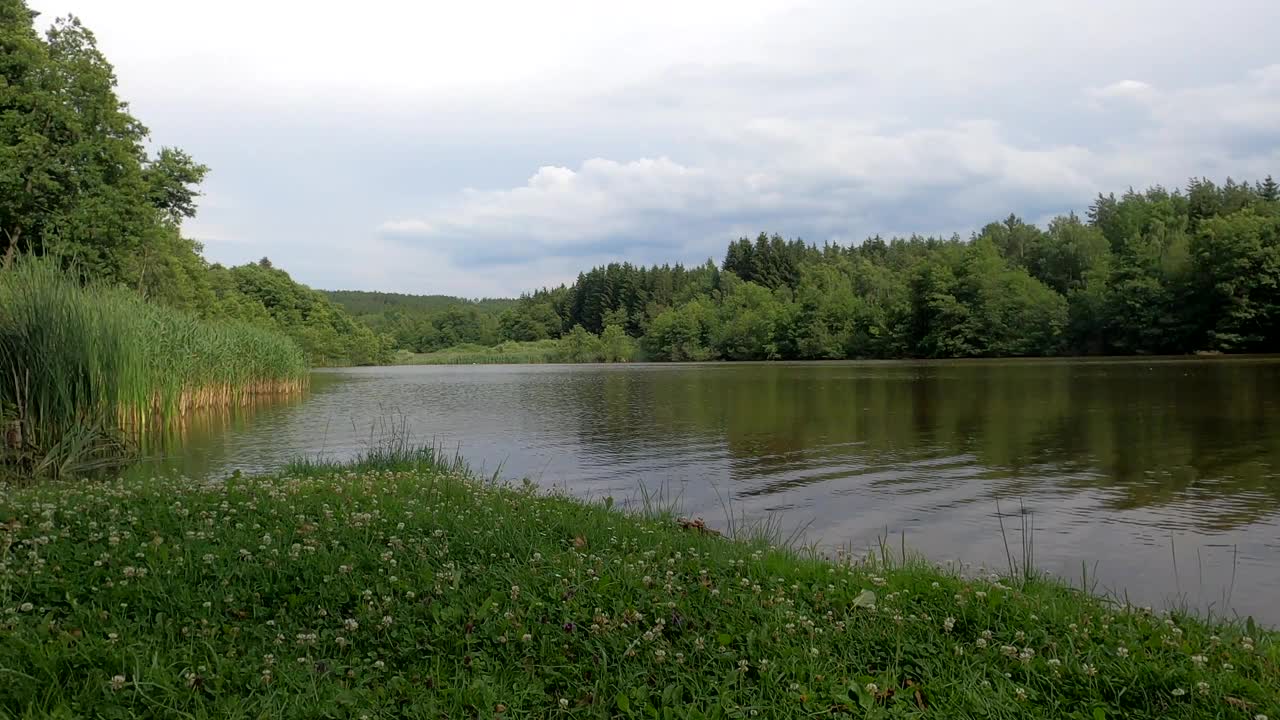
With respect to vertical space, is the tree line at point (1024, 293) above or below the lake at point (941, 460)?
above

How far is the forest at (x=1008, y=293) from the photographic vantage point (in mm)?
67562

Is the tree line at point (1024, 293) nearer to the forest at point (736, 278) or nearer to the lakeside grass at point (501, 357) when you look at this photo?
the forest at point (736, 278)

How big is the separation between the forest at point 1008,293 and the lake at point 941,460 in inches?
1589

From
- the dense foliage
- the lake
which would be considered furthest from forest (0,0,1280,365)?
the lake

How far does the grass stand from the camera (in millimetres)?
4039

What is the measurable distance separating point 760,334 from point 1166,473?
105 m

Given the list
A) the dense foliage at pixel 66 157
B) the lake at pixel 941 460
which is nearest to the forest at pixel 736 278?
the dense foliage at pixel 66 157

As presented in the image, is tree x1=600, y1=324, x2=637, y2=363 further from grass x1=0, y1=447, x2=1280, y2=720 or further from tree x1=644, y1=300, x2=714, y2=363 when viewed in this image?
grass x1=0, y1=447, x2=1280, y2=720

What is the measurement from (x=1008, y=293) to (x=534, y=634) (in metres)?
91.9

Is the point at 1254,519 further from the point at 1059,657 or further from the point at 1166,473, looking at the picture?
the point at 1059,657

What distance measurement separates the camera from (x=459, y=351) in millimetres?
159750

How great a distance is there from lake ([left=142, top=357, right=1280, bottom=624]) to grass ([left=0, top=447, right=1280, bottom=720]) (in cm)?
345

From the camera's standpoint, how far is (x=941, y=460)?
16641 millimetres

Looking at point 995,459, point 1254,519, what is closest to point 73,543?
point 1254,519
